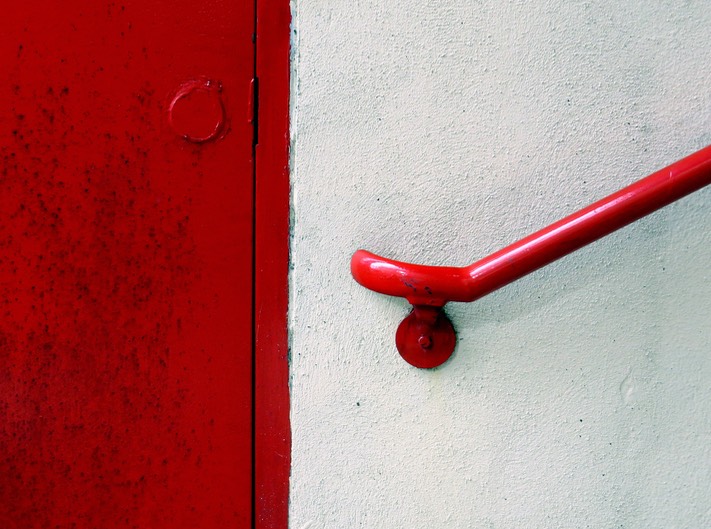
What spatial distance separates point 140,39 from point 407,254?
0.46 meters

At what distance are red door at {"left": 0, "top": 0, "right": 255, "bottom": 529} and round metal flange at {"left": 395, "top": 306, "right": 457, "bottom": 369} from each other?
0.73ft

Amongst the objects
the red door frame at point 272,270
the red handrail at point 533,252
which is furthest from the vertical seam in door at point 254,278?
the red handrail at point 533,252

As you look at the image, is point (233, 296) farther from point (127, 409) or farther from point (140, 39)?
point (140, 39)

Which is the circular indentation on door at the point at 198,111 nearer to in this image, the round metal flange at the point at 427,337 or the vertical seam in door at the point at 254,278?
the vertical seam in door at the point at 254,278

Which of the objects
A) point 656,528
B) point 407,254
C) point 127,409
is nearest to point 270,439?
point 127,409

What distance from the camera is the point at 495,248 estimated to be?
714mm

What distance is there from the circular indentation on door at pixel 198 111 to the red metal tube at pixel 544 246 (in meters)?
0.29

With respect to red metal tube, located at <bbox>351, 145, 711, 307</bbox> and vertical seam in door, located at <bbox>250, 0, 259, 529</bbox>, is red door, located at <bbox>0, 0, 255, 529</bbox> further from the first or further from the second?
red metal tube, located at <bbox>351, 145, 711, 307</bbox>

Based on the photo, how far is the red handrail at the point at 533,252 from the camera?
23.8 inches

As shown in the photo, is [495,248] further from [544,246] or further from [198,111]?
[198,111]

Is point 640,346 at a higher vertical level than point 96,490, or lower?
higher

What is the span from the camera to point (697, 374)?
0.72 meters

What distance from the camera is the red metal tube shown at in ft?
1.98

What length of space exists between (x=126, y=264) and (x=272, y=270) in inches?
7.9
